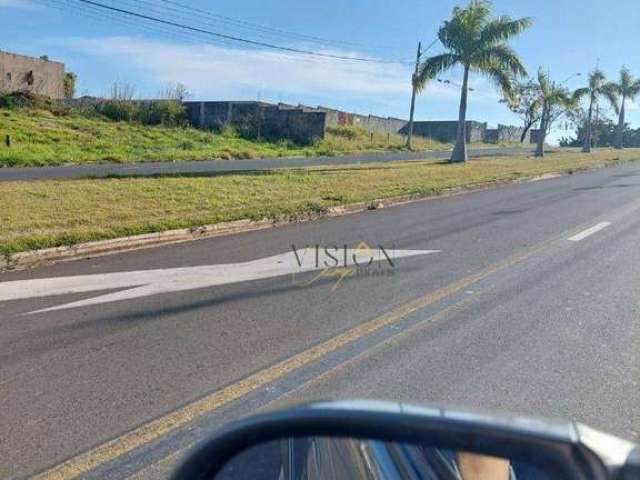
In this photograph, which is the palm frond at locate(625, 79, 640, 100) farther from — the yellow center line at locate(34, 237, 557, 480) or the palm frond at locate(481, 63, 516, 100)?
the yellow center line at locate(34, 237, 557, 480)

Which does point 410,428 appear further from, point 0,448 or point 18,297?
point 18,297

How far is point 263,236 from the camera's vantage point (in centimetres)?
1012

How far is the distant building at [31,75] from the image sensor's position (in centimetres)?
4116

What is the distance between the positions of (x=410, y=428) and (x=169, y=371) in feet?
10.7

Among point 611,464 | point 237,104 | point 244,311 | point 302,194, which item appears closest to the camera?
point 611,464

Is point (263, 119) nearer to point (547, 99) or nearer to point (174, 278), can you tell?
point (547, 99)

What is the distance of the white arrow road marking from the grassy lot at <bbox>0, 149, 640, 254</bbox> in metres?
1.40

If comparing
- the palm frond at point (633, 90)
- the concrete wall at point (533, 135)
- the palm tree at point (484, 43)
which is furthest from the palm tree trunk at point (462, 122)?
the concrete wall at point (533, 135)

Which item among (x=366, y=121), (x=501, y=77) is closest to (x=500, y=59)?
(x=501, y=77)

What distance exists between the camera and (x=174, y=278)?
701cm

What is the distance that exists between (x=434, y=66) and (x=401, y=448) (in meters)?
28.3

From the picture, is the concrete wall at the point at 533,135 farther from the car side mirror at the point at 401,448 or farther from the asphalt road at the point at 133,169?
the car side mirror at the point at 401,448

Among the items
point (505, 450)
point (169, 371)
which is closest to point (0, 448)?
→ point (169, 371)

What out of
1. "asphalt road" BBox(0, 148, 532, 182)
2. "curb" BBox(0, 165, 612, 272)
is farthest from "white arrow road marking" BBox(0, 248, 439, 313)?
"asphalt road" BBox(0, 148, 532, 182)
